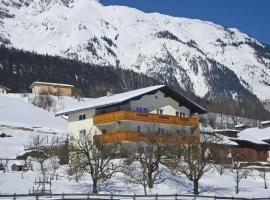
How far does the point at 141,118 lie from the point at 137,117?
0.69 m

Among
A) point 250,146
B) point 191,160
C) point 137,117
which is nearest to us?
point 191,160

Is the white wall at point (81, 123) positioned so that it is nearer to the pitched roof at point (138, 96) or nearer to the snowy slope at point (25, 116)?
the pitched roof at point (138, 96)

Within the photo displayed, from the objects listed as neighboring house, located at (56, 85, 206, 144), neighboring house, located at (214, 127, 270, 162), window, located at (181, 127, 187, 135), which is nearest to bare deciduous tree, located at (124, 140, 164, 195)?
neighboring house, located at (56, 85, 206, 144)

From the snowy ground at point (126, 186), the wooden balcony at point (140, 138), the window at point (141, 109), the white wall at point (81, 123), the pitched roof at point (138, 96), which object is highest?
the pitched roof at point (138, 96)

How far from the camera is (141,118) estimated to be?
81688 mm

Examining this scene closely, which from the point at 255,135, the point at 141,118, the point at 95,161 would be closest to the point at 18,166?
the point at 95,161

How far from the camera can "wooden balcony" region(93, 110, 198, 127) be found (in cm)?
7988

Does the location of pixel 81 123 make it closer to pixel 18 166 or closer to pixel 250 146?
pixel 18 166

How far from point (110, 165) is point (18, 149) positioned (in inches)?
1257

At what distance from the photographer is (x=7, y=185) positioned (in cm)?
6056

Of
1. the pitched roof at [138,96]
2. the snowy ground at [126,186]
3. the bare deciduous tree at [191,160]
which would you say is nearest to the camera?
the snowy ground at [126,186]

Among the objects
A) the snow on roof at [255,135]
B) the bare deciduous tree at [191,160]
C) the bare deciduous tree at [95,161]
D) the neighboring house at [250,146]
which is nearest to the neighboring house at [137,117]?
the bare deciduous tree at [191,160]

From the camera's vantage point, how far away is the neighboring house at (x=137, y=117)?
79.9 m

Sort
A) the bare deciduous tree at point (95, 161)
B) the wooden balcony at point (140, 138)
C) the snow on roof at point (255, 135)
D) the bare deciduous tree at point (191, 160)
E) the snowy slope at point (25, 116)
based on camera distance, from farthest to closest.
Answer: the snowy slope at point (25, 116), the snow on roof at point (255, 135), the wooden balcony at point (140, 138), the bare deciduous tree at point (191, 160), the bare deciduous tree at point (95, 161)
